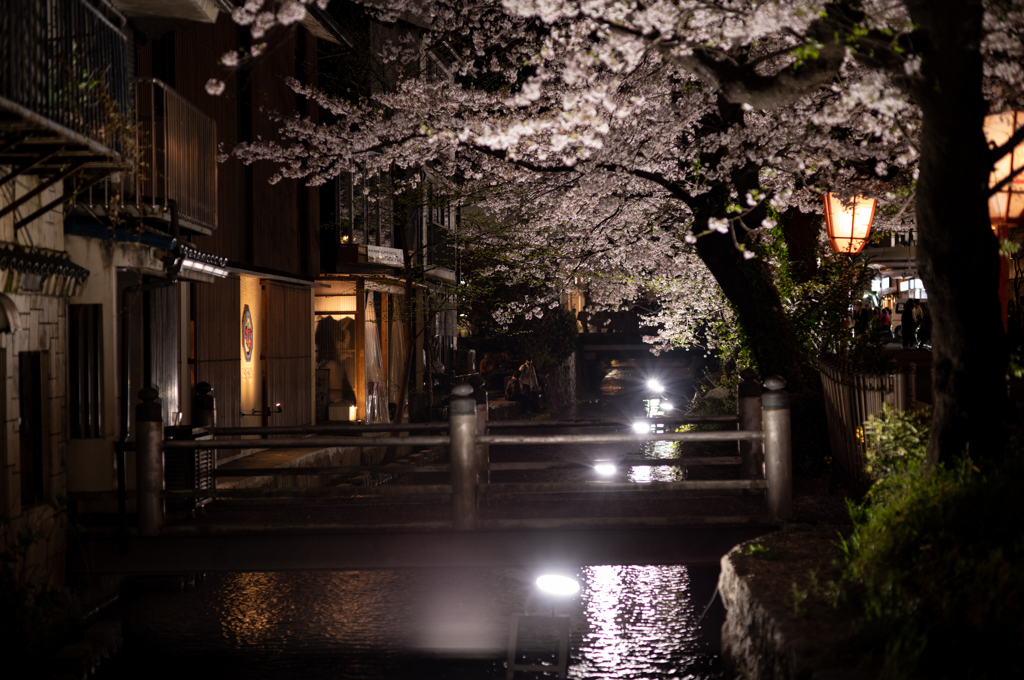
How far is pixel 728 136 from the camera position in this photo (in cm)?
1405

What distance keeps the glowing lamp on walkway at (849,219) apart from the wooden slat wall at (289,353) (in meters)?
12.2

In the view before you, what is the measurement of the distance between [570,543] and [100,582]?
189 inches

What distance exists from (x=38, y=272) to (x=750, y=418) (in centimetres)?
736

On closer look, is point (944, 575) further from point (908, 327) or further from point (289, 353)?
point (908, 327)

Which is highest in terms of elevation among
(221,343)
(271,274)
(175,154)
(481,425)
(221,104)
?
(221,104)

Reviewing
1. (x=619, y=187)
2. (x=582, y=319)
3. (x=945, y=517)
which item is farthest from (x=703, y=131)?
(x=582, y=319)

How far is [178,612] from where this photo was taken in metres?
9.24

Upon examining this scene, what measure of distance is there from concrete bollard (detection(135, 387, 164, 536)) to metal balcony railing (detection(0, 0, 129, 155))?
252cm

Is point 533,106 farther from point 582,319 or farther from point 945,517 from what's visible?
point 582,319

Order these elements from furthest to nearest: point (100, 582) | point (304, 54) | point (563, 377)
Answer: point (563, 377) < point (304, 54) < point (100, 582)

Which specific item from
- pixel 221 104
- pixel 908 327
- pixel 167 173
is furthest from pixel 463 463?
pixel 908 327

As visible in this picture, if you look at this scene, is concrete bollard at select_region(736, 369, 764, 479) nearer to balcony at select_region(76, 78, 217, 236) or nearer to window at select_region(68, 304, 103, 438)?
balcony at select_region(76, 78, 217, 236)

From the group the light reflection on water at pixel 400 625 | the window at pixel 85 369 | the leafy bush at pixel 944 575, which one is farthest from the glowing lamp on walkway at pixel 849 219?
the window at pixel 85 369

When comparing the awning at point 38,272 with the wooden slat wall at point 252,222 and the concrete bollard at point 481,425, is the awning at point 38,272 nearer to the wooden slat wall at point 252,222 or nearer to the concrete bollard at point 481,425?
the concrete bollard at point 481,425
